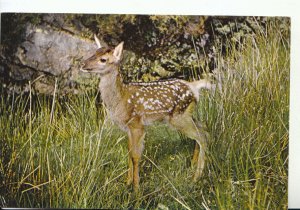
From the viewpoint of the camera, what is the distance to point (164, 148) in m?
5.27

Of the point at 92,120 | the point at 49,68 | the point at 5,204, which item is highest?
the point at 49,68

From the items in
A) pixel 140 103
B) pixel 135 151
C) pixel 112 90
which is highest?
pixel 112 90

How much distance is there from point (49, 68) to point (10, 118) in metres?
0.46

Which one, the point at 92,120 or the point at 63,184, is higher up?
the point at 92,120

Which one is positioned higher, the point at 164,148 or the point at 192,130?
the point at 192,130

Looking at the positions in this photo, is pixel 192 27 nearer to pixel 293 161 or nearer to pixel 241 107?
pixel 241 107

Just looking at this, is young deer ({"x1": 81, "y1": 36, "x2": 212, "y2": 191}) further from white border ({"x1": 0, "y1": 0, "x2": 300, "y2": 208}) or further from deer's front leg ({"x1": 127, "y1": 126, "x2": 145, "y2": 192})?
white border ({"x1": 0, "y1": 0, "x2": 300, "y2": 208})

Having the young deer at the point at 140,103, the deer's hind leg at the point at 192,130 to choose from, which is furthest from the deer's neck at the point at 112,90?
the deer's hind leg at the point at 192,130

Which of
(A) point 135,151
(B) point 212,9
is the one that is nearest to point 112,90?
(A) point 135,151

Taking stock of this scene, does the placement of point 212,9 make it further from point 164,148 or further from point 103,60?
point 164,148

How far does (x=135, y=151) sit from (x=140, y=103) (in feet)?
1.16

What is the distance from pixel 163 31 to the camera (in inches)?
208

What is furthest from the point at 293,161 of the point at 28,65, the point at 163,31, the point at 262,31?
the point at 28,65

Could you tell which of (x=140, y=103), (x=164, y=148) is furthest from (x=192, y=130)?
(x=140, y=103)
